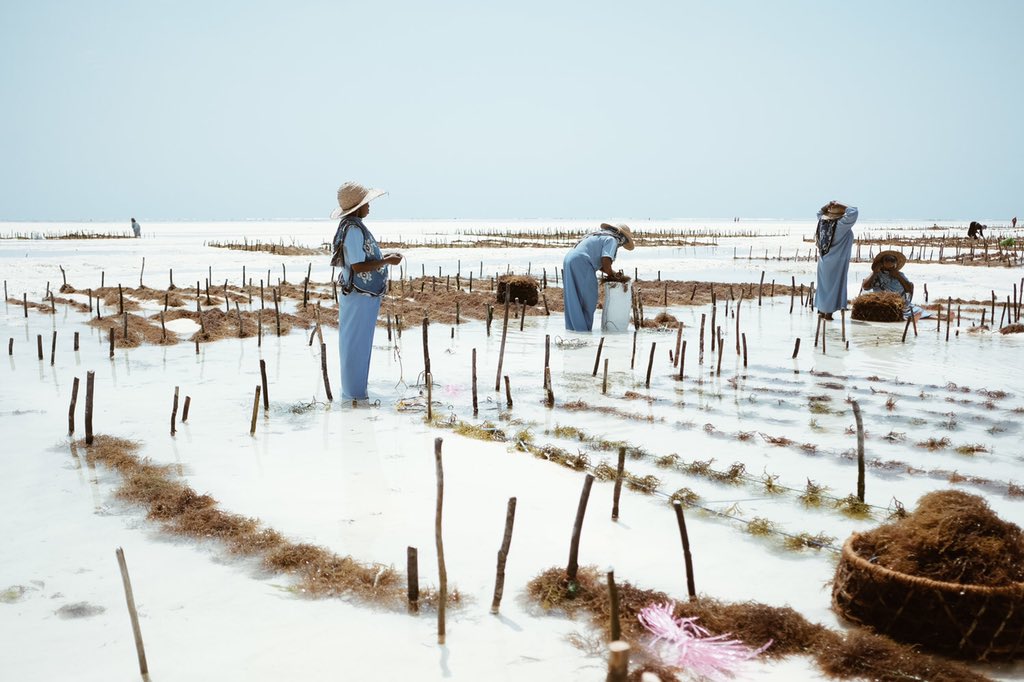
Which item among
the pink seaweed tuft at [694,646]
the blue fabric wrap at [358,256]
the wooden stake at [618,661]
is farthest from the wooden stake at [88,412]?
the wooden stake at [618,661]

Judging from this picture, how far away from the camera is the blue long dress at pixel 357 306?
6453mm

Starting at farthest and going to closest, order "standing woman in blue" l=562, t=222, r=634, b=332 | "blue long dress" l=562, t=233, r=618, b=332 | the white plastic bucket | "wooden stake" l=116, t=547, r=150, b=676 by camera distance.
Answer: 1. the white plastic bucket
2. "blue long dress" l=562, t=233, r=618, b=332
3. "standing woman in blue" l=562, t=222, r=634, b=332
4. "wooden stake" l=116, t=547, r=150, b=676

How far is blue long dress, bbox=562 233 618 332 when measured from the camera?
1051cm

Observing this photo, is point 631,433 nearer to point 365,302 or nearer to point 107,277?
point 365,302

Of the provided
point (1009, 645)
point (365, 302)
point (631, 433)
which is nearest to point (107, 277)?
point (365, 302)

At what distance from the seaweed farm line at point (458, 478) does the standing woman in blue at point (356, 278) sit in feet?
1.30

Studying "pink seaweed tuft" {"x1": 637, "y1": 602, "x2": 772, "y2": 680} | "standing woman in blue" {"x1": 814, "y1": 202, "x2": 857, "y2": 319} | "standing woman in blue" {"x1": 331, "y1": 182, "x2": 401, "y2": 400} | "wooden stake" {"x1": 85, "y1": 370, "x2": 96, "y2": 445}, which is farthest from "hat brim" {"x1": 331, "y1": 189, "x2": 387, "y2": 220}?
"standing woman in blue" {"x1": 814, "y1": 202, "x2": 857, "y2": 319}

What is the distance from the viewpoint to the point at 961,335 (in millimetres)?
10984

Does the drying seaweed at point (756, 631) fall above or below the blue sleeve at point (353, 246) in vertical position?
below

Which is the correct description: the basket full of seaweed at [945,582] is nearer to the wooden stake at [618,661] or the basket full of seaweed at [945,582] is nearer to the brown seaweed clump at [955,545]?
the brown seaweed clump at [955,545]

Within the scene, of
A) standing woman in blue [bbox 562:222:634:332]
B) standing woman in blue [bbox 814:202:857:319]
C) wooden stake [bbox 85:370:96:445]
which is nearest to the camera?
wooden stake [bbox 85:370:96:445]

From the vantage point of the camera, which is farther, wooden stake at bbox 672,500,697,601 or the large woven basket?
wooden stake at bbox 672,500,697,601

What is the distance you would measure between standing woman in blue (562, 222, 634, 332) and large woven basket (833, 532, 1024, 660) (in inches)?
295

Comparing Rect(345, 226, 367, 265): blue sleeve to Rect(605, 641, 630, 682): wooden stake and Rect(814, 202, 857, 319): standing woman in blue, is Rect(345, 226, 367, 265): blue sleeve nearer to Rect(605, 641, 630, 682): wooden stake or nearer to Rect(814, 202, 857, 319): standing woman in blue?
Rect(605, 641, 630, 682): wooden stake
